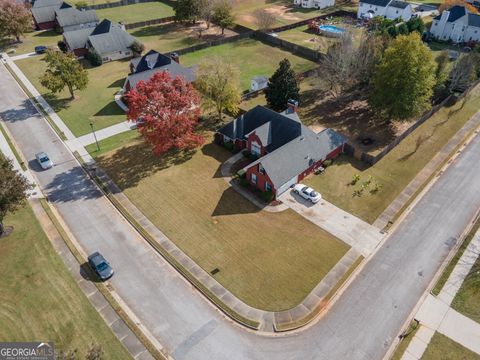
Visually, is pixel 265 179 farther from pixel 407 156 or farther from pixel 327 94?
pixel 327 94

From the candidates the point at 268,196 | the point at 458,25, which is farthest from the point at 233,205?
the point at 458,25

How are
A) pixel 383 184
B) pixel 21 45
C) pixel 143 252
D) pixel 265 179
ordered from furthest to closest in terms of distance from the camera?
pixel 21 45
pixel 383 184
pixel 265 179
pixel 143 252

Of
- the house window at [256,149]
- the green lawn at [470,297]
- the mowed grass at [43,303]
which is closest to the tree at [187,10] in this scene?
the house window at [256,149]

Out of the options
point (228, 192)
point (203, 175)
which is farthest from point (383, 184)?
point (203, 175)

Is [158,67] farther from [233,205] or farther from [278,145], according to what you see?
[233,205]

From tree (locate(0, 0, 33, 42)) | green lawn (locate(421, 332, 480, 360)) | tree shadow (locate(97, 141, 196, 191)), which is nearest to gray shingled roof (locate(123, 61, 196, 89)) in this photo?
tree shadow (locate(97, 141, 196, 191))
